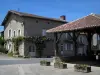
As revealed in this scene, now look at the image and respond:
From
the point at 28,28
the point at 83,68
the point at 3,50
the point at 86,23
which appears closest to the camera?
the point at 83,68

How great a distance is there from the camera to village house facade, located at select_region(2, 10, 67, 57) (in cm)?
3706

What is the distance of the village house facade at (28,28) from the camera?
37.1 metres

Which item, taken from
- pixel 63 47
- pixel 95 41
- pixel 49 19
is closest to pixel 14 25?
pixel 49 19

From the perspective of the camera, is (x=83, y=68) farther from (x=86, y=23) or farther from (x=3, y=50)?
(x=3, y=50)

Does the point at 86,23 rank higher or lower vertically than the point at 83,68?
higher

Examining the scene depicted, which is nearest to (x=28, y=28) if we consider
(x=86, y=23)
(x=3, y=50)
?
(x=3, y=50)

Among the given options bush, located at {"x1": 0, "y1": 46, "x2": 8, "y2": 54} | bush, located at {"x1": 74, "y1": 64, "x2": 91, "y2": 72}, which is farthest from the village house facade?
bush, located at {"x1": 74, "y1": 64, "x2": 91, "y2": 72}

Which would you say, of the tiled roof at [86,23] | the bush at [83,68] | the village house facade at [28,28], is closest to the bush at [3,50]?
the village house facade at [28,28]

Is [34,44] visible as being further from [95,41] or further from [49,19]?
[95,41]

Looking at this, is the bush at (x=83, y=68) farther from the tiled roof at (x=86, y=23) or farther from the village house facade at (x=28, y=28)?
the village house facade at (x=28, y=28)

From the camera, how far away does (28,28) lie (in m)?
37.5

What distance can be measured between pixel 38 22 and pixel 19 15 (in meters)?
3.52

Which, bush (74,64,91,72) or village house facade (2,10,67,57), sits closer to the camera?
bush (74,64,91,72)

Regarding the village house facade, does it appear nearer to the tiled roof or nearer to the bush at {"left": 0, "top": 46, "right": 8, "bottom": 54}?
the bush at {"left": 0, "top": 46, "right": 8, "bottom": 54}
